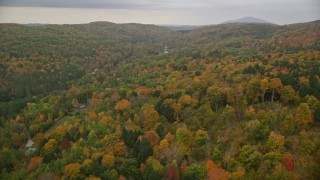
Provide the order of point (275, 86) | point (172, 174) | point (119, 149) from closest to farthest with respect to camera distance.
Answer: point (172, 174), point (119, 149), point (275, 86)

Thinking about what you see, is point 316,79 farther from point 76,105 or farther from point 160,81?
point 76,105

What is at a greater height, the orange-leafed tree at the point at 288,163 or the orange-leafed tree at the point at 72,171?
the orange-leafed tree at the point at 288,163

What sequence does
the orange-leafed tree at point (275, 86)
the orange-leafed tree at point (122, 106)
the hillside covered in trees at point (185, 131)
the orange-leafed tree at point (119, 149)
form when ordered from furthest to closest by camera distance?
the orange-leafed tree at point (122, 106), the orange-leafed tree at point (275, 86), the orange-leafed tree at point (119, 149), the hillside covered in trees at point (185, 131)

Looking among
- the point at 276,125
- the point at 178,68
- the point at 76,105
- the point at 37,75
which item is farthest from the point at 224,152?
the point at 37,75

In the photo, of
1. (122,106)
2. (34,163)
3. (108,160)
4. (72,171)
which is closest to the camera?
(72,171)

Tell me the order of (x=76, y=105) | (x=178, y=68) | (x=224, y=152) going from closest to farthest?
Result: 1. (x=224, y=152)
2. (x=76, y=105)
3. (x=178, y=68)

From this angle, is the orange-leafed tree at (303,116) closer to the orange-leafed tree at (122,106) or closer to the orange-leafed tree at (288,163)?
the orange-leafed tree at (288,163)

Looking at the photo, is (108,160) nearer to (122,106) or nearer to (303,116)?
(122,106)

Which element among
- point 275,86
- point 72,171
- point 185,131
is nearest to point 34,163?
point 72,171

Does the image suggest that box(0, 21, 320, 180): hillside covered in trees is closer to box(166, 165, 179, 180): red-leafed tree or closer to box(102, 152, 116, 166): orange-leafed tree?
box(102, 152, 116, 166): orange-leafed tree

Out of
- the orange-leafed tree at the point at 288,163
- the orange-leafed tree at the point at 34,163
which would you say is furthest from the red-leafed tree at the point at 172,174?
the orange-leafed tree at the point at 34,163

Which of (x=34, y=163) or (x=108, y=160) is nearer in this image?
(x=108, y=160)
